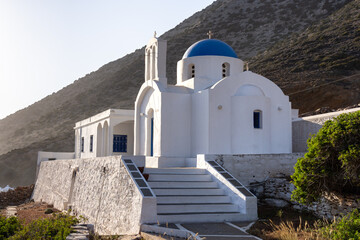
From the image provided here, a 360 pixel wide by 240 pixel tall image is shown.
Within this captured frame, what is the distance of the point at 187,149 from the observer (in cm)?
1559

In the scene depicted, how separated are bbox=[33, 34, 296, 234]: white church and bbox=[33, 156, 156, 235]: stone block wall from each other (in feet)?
0.10

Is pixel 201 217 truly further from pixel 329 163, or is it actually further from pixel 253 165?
pixel 253 165

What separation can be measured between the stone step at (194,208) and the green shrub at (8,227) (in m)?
3.25

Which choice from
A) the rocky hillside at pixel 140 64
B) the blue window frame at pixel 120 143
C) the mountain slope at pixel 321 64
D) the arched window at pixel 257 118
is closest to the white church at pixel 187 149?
the arched window at pixel 257 118

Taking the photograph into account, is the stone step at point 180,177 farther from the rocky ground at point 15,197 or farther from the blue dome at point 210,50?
the rocky ground at point 15,197

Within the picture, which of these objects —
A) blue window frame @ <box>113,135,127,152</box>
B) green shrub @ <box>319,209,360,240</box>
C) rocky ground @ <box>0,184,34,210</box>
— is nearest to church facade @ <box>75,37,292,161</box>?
blue window frame @ <box>113,135,127,152</box>

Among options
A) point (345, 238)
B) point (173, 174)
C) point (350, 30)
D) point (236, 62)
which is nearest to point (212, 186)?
point (173, 174)

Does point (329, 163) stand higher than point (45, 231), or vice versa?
point (329, 163)

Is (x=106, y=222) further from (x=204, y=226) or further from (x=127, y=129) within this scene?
(x=127, y=129)

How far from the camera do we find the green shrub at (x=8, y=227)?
336 inches

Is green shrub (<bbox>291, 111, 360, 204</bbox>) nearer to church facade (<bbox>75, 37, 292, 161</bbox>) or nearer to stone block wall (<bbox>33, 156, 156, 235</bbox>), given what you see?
stone block wall (<bbox>33, 156, 156, 235</bbox>)

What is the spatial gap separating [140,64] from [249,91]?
147 ft

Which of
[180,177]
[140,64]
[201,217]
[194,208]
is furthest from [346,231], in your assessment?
[140,64]

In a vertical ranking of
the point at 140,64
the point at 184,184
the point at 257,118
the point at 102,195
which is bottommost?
the point at 102,195
